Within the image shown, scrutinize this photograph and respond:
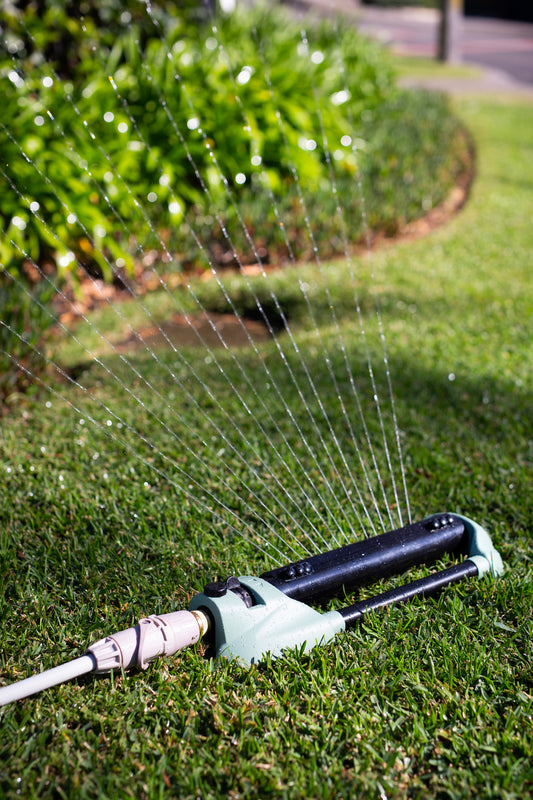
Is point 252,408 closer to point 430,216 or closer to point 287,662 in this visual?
point 287,662

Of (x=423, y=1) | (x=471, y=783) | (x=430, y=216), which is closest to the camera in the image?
(x=471, y=783)

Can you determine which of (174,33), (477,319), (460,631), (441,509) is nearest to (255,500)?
(441,509)

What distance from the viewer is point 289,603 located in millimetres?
1699

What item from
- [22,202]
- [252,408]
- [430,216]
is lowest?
[430,216]

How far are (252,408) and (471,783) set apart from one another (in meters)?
1.73

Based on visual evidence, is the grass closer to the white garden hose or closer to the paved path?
the white garden hose

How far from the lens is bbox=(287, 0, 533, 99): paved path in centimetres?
1352

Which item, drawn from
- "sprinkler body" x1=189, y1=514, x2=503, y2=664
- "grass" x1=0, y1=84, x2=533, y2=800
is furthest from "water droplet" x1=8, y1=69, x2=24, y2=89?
"sprinkler body" x1=189, y1=514, x2=503, y2=664

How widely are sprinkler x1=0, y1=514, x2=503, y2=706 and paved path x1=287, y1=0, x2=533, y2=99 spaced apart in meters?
8.18

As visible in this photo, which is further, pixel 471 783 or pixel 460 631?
pixel 460 631

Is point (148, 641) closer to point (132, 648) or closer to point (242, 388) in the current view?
point (132, 648)

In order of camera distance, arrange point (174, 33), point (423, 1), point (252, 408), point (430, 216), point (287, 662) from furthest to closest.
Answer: point (423, 1)
point (430, 216)
point (174, 33)
point (252, 408)
point (287, 662)

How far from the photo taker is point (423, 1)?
33.5 metres

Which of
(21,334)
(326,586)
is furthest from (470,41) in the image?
(326,586)
